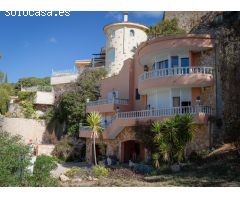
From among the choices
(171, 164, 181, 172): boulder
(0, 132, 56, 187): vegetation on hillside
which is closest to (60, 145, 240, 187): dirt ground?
(171, 164, 181, 172): boulder

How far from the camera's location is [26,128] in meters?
24.8

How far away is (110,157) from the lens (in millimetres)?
17703

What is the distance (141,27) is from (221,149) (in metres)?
15.1

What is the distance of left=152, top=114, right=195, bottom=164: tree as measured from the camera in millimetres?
12828

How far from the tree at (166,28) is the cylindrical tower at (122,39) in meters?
1.89

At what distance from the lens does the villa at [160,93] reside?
1461 centimetres

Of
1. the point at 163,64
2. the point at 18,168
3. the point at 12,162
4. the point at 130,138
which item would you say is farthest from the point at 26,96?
the point at 12,162

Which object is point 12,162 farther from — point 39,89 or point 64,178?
point 39,89

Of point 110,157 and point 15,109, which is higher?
point 15,109

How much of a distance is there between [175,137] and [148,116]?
2632 millimetres

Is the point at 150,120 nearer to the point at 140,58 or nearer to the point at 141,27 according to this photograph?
the point at 140,58

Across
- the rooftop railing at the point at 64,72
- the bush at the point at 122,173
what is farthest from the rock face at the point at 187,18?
the bush at the point at 122,173

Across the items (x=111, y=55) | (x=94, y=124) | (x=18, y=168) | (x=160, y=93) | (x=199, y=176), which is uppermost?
(x=111, y=55)
